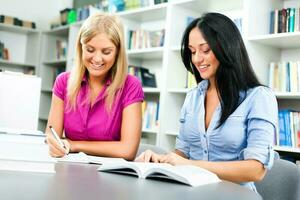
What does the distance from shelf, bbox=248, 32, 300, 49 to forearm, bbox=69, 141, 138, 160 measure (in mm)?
1419

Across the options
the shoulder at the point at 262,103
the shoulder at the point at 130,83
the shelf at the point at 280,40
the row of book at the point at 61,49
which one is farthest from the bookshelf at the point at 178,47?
→ the shoulder at the point at 262,103

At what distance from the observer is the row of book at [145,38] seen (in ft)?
12.3

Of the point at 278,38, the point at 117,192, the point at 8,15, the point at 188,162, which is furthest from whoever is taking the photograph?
the point at 8,15

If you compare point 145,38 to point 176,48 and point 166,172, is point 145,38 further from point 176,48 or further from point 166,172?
point 166,172

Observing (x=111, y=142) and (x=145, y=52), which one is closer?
(x=111, y=142)

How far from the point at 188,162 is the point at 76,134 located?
0.75 m

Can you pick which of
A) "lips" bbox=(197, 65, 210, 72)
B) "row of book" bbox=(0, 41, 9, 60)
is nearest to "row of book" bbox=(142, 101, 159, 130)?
"lips" bbox=(197, 65, 210, 72)

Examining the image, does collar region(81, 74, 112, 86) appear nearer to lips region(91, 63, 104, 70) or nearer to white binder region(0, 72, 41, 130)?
lips region(91, 63, 104, 70)

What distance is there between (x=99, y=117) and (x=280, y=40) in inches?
58.9

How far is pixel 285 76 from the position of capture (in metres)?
2.81

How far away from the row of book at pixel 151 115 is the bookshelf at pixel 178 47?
67mm

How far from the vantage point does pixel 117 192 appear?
3.01 ft

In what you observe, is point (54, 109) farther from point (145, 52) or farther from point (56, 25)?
point (56, 25)

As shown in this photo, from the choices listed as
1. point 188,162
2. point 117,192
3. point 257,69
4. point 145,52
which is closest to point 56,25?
point 145,52
